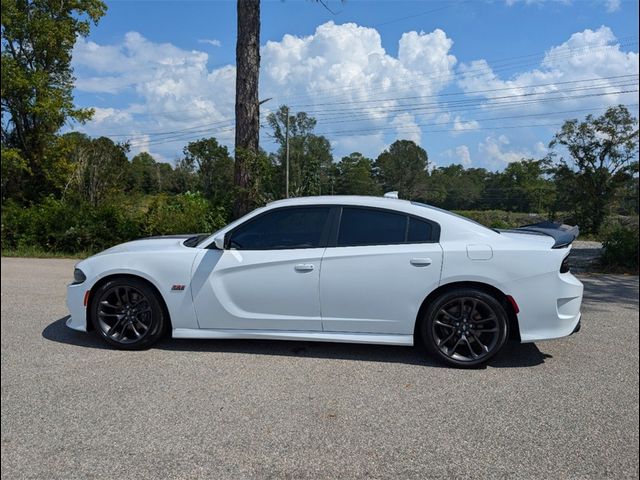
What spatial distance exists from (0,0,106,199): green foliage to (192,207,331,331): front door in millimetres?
14601

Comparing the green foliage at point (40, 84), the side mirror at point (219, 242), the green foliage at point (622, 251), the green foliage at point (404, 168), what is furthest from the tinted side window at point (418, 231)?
the green foliage at point (40, 84)

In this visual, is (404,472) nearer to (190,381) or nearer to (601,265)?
(190,381)

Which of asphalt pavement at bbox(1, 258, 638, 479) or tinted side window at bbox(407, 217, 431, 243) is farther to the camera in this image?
tinted side window at bbox(407, 217, 431, 243)

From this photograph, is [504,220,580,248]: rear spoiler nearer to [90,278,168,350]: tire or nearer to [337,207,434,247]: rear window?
[337,207,434,247]: rear window

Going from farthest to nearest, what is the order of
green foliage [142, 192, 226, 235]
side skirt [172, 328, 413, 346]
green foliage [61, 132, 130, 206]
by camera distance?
1. green foliage [61, 132, 130, 206]
2. green foliage [142, 192, 226, 235]
3. side skirt [172, 328, 413, 346]

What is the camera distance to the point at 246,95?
30.5 feet

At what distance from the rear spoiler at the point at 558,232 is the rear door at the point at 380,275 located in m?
1.11

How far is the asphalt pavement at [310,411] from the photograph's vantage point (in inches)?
101

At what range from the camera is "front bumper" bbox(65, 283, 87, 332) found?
441 centimetres

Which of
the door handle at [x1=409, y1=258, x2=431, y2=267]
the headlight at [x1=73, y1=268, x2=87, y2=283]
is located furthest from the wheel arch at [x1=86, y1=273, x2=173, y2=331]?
the door handle at [x1=409, y1=258, x2=431, y2=267]

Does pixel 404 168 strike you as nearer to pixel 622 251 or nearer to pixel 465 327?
pixel 622 251

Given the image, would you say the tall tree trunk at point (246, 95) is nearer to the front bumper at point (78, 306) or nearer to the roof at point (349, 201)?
the roof at point (349, 201)

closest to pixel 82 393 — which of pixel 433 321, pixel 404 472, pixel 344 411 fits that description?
pixel 344 411

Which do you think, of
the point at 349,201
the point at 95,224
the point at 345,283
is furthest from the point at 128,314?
the point at 95,224
